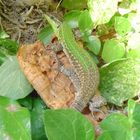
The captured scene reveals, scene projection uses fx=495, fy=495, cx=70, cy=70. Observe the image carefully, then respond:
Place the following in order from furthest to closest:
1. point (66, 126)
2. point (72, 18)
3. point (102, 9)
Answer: point (72, 18) → point (102, 9) → point (66, 126)

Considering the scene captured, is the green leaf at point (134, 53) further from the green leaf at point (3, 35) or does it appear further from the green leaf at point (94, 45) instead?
the green leaf at point (3, 35)

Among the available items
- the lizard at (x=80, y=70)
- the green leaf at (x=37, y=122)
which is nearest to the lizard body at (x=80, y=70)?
the lizard at (x=80, y=70)

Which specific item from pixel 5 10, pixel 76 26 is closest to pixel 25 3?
pixel 5 10

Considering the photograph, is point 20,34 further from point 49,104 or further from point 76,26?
point 49,104

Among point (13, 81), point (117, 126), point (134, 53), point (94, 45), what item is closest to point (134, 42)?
point (134, 53)


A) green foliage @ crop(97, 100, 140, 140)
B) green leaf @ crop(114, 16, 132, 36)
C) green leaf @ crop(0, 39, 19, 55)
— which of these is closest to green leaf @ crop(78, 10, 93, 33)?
green leaf @ crop(114, 16, 132, 36)

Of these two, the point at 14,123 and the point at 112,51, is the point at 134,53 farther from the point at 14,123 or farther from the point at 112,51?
the point at 14,123
